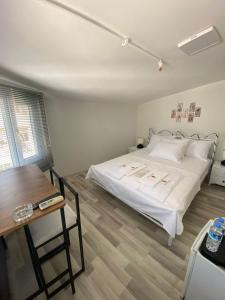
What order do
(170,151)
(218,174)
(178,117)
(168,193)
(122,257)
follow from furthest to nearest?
(178,117), (170,151), (218,174), (168,193), (122,257)

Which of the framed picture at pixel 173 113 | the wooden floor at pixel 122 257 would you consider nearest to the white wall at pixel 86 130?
the framed picture at pixel 173 113

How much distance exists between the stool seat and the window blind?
123cm

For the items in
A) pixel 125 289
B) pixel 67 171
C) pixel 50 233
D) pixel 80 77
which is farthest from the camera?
pixel 67 171

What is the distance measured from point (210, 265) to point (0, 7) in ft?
6.41

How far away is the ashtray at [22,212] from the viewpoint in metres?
0.80

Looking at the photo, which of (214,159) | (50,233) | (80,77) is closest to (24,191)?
(50,233)

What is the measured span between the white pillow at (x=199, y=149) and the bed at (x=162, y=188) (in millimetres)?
117

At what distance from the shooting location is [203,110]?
2.89m

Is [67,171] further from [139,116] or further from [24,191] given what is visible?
[139,116]

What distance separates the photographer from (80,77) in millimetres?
1859

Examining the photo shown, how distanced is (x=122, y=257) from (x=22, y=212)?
3.76 feet

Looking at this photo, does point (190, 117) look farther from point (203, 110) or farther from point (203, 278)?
point (203, 278)

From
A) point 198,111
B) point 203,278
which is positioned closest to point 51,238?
point 203,278

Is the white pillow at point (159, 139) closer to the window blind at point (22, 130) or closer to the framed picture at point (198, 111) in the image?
the framed picture at point (198, 111)
